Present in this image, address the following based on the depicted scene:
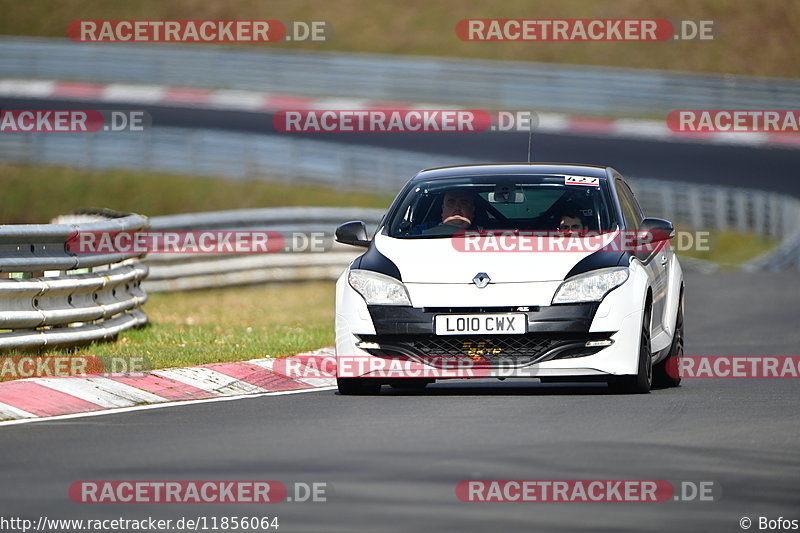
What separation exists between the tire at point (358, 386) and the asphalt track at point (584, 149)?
105ft

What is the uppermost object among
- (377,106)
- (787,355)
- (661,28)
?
(661,28)

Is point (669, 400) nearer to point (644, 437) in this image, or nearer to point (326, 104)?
point (644, 437)

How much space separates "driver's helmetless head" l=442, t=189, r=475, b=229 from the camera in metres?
11.6

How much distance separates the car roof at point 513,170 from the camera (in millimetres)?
12117

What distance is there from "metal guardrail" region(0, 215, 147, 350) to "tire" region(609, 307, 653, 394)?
13.6 ft

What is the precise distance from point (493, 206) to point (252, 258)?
13681 millimetres

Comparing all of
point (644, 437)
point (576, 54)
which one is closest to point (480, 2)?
point (576, 54)

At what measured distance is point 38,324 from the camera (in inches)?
489

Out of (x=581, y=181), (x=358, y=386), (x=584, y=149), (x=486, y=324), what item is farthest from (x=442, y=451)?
(x=584, y=149)

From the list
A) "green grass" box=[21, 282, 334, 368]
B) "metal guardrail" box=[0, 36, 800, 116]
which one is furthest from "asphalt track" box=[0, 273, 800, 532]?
"metal guardrail" box=[0, 36, 800, 116]

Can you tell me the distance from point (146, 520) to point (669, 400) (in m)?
4.94

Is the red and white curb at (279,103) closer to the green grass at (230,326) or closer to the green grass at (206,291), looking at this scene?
the green grass at (206,291)

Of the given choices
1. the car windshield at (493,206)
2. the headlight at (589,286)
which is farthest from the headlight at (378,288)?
the headlight at (589,286)

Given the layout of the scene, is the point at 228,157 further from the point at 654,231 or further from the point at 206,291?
the point at 654,231
